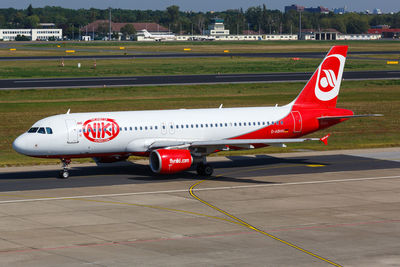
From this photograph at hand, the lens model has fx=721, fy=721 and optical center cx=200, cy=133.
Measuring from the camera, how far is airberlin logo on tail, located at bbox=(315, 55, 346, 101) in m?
50.6

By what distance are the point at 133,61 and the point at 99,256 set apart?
130 metres

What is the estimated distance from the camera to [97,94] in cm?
9006

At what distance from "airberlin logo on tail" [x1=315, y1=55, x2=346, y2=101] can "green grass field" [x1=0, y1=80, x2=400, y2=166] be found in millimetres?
7646

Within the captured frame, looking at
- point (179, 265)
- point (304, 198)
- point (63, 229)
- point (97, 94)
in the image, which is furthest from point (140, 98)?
point (179, 265)

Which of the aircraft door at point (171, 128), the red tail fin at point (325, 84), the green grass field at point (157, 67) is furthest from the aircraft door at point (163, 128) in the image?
the green grass field at point (157, 67)

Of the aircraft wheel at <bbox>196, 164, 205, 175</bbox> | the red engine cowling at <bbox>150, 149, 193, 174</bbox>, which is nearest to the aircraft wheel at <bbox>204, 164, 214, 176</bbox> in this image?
the aircraft wheel at <bbox>196, 164, 205, 175</bbox>

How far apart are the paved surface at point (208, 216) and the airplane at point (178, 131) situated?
1711mm

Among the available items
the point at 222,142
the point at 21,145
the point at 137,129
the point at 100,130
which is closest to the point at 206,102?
the point at 137,129

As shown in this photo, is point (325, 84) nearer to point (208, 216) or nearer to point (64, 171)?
point (64, 171)

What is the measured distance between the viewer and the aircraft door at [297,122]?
48.8 meters

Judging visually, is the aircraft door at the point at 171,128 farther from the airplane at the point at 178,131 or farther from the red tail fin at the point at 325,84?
the red tail fin at the point at 325,84

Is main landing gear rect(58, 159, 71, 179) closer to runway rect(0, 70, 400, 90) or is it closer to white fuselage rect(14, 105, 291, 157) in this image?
white fuselage rect(14, 105, 291, 157)

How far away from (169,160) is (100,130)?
4668mm

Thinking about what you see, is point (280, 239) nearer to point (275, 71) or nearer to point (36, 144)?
point (36, 144)
